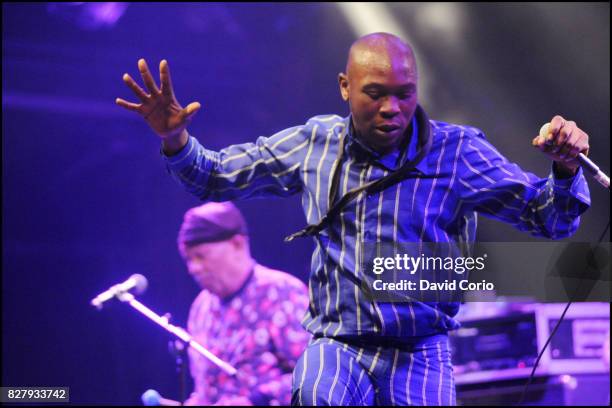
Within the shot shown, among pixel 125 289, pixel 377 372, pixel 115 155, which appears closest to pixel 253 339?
pixel 125 289

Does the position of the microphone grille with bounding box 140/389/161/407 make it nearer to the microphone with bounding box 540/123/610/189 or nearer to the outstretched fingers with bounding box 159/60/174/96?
the outstretched fingers with bounding box 159/60/174/96

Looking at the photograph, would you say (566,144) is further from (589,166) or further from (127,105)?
(127,105)

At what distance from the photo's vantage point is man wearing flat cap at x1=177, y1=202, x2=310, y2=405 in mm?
4238

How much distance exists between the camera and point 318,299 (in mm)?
2557

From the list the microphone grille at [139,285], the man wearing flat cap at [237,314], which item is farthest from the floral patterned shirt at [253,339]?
the microphone grille at [139,285]

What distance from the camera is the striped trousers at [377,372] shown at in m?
2.34

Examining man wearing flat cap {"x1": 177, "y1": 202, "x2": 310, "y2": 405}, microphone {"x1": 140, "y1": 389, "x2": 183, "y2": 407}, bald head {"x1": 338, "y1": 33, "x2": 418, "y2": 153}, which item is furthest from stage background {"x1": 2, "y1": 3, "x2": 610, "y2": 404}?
bald head {"x1": 338, "y1": 33, "x2": 418, "y2": 153}

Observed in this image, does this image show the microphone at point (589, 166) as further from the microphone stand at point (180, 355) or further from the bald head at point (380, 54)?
the microphone stand at point (180, 355)

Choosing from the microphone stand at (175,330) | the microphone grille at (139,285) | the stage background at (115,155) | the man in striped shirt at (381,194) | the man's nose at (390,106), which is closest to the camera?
the man in striped shirt at (381,194)

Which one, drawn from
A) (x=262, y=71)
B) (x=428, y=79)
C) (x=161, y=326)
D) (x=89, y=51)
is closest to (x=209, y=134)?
(x=262, y=71)

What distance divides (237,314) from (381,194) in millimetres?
2062

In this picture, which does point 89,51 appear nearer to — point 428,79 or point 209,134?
point 209,134

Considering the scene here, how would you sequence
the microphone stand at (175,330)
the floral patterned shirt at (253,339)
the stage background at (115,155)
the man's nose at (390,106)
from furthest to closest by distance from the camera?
the stage background at (115,155), the floral patterned shirt at (253,339), the microphone stand at (175,330), the man's nose at (390,106)

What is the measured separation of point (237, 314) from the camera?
4.39m
